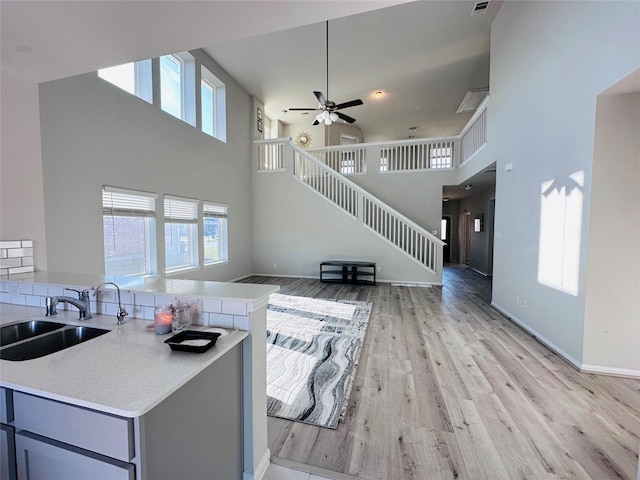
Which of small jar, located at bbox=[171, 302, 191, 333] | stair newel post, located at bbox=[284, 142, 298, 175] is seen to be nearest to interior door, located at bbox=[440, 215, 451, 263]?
stair newel post, located at bbox=[284, 142, 298, 175]

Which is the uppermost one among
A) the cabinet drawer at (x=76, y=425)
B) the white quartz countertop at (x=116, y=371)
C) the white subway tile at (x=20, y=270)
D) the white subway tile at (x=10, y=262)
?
the white subway tile at (x=10, y=262)

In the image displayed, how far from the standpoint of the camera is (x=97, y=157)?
337cm

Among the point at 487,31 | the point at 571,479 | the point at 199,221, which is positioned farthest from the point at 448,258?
the point at 571,479

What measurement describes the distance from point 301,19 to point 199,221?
4.47 meters

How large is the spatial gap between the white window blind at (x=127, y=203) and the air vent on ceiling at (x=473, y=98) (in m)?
7.30

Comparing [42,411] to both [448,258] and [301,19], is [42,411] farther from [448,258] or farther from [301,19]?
[448,258]

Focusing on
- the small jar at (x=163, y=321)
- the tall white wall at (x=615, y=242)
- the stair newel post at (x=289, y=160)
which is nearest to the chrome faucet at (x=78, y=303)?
the small jar at (x=163, y=321)

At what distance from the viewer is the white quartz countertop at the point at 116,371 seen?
85cm

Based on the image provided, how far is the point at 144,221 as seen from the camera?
13.9 feet

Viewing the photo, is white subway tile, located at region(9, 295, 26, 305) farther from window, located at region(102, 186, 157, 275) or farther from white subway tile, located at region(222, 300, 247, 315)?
window, located at region(102, 186, 157, 275)

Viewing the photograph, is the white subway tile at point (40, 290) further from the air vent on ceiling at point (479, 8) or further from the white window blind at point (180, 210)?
the air vent on ceiling at point (479, 8)

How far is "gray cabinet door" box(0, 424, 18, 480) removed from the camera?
98 cm

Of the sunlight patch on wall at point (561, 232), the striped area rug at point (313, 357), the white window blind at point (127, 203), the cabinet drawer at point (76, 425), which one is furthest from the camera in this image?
the white window blind at point (127, 203)

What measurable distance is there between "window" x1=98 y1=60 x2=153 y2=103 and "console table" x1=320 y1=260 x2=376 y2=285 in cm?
452
